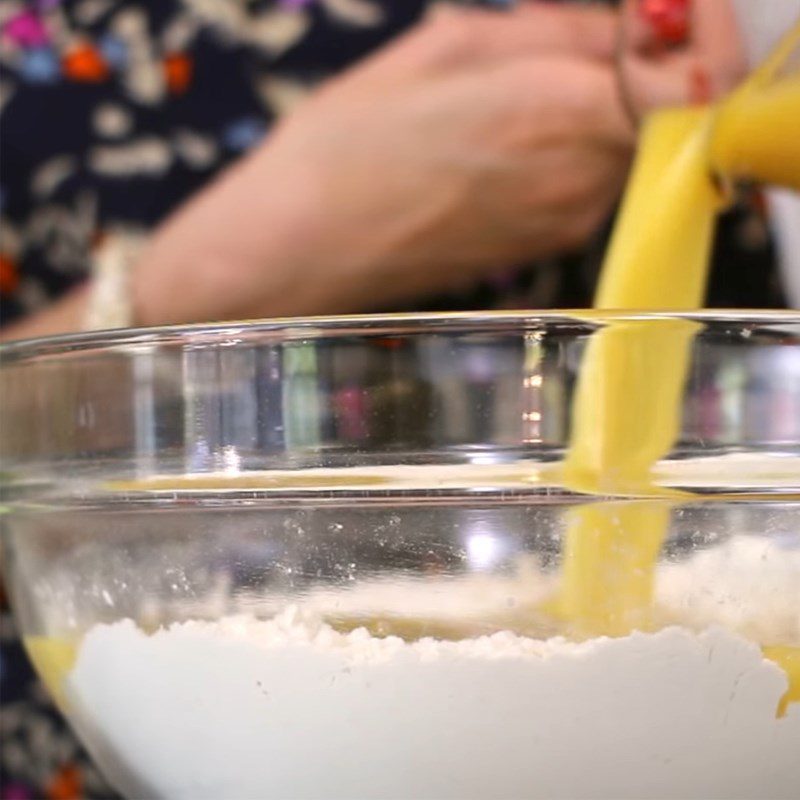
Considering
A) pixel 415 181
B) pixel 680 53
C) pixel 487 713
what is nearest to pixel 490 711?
pixel 487 713

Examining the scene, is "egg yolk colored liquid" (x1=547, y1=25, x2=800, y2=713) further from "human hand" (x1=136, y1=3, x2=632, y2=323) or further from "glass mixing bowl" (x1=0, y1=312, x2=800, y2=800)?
"human hand" (x1=136, y1=3, x2=632, y2=323)

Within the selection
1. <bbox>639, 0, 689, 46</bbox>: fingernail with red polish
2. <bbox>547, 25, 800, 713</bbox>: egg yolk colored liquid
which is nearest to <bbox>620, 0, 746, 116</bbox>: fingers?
<bbox>639, 0, 689, 46</bbox>: fingernail with red polish

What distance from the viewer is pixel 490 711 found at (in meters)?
0.27

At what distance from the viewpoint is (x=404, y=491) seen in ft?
0.91

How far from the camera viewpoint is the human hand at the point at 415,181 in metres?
0.73

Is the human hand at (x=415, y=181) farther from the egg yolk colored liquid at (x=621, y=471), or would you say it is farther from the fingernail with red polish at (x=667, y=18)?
the egg yolk colored liquid at (x=621, y=471)

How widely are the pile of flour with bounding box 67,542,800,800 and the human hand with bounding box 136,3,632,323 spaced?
19.0 inches

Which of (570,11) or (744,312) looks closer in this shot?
(744,312)

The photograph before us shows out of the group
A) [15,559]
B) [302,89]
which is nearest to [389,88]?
[302,89]

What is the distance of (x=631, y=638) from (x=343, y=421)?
81mm

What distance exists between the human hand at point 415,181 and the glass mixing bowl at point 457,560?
0.46 meters

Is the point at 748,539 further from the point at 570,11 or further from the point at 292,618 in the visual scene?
the point at 570,11

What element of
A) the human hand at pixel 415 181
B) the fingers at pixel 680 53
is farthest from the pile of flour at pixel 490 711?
the human hand at pixel 415 181

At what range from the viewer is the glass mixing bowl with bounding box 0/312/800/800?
265 mm
